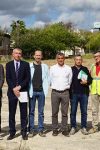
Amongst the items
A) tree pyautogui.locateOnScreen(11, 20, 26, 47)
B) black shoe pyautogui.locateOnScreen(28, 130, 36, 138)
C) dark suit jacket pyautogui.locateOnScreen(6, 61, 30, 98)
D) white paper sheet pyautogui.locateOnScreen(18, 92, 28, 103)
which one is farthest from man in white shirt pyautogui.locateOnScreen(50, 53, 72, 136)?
tree pyautogui.locateOnScreen(11, 20, 26, 47)

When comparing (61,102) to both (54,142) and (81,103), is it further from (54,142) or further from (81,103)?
(54,142)

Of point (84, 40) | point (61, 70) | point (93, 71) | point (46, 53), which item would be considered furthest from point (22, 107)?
point (84, 40)

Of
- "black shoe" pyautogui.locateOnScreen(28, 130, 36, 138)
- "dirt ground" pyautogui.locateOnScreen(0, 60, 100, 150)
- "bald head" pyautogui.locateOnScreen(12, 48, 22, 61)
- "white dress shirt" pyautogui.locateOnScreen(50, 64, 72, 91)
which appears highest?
"bald head" pyautogui.locateOnScreen(12, 48, 22, 61)

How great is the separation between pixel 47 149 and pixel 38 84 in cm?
160

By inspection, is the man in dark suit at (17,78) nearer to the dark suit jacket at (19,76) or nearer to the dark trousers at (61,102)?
the dark suit jacket at (19,76)

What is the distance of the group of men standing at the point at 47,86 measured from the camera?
946cm

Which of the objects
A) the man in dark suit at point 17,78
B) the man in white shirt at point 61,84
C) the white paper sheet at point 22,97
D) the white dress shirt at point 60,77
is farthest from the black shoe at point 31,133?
the white dress shirt at point 60,77

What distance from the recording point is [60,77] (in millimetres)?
9766

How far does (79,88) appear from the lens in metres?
10.0

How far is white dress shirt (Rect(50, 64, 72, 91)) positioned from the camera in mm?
9742

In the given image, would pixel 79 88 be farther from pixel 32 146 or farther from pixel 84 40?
pixel 84 40

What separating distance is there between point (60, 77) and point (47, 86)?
358 mm

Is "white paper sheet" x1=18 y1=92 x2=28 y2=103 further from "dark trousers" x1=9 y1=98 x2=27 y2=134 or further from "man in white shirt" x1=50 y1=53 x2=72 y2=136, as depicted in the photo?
"man in white shirt" x1=50 y1=53 x2=72 y2=136

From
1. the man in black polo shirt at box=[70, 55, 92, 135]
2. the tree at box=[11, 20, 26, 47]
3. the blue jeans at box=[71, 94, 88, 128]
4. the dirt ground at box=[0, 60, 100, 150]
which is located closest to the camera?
the dirt ground at box=[0, 60, 100, 150]
